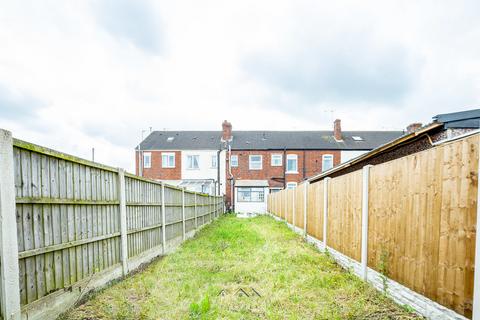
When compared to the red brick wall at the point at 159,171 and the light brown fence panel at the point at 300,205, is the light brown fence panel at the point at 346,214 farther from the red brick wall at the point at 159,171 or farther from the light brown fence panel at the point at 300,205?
the red brick wall at the point at 159,171

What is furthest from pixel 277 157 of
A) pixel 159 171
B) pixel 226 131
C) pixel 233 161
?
pixel 159 171

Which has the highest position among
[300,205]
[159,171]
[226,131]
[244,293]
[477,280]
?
[226,131]

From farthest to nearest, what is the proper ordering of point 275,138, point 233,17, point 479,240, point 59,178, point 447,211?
point 275,138 → point 233,17 → point 59,178 → point 447,211 → point 479,240

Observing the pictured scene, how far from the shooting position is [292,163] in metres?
25.6

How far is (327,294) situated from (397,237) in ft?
4.23

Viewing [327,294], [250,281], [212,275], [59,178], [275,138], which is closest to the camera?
[59,178]

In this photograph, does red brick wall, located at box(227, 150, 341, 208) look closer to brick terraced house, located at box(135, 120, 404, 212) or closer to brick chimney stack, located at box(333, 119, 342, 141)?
brick terraced house, located at box(135, 120, 404, 212)

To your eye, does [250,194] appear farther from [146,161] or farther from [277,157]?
[146,161]

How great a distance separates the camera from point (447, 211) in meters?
2.51

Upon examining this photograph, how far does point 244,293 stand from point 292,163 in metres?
22.4

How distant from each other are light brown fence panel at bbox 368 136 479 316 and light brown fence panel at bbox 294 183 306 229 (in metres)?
5.69

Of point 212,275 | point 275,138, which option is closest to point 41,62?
point 212,275

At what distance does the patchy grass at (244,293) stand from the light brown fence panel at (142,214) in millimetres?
558

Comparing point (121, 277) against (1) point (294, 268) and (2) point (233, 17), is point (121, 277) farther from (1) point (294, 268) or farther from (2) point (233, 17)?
(2) point (233, 17)
